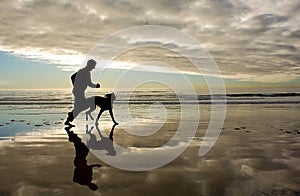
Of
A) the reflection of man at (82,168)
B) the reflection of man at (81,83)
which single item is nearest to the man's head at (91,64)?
the reflection of man at (81,83)

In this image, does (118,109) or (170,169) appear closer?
(170,169)

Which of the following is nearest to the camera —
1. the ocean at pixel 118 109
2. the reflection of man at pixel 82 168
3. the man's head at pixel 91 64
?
the reflection of man at pixel 82 168

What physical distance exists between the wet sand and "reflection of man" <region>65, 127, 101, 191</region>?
115 mm

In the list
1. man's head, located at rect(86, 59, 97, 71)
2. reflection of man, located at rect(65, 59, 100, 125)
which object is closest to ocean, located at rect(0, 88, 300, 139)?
reflection of man, located at rect(65, 59, 100, 125)

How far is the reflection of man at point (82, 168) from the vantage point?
20.6 feet

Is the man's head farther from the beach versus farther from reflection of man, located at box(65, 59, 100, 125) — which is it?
the beach

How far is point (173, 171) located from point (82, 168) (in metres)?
1.95

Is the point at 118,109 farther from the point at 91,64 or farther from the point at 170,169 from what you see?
the point at 170,169

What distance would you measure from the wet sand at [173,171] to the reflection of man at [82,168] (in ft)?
0.38

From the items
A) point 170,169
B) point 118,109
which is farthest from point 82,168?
point 118,109

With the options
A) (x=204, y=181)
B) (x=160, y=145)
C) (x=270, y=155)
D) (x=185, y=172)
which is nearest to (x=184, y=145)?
(x=160, y=145)

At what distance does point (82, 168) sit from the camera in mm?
7461

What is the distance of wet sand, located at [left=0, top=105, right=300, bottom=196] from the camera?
5.80 meters

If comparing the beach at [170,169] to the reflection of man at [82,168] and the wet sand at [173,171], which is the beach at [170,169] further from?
the reflection of man at [82,168]
